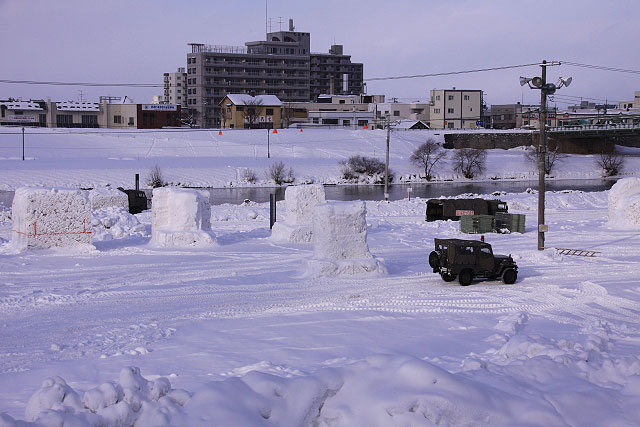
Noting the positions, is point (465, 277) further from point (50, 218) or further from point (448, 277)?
point (50, 218)

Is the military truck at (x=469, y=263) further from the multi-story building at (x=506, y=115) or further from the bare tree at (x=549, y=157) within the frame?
the multi-story building at (x=506, y=115)

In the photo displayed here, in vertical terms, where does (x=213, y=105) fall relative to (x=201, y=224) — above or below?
above

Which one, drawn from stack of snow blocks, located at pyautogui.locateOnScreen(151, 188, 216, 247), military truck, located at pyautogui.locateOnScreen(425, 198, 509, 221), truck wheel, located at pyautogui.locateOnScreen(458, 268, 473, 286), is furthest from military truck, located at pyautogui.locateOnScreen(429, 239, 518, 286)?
military truck, located at pyautogui.locateOnScreen(425, 198, 509, 221)

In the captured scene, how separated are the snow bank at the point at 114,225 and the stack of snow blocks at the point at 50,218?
2.56m

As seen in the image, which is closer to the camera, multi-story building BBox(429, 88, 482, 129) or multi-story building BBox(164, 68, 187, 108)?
multi-story building BBox(429, 88, 482, 129)

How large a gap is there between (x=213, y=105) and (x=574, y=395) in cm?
11377

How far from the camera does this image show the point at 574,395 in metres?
9.12

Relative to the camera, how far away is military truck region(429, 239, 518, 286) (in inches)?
714

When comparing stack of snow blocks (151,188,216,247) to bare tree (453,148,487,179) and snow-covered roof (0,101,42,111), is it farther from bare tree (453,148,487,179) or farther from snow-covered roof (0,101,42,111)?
snow-covered roof (0,101,42,111)

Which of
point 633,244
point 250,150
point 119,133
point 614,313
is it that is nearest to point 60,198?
point 614,313

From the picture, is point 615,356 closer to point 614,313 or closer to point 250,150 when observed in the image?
point 614,313

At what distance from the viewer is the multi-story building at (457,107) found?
114 metres

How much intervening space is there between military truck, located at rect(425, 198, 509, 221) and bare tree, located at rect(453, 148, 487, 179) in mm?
43435

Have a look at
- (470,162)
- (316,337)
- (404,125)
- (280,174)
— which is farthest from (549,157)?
(316,337)
